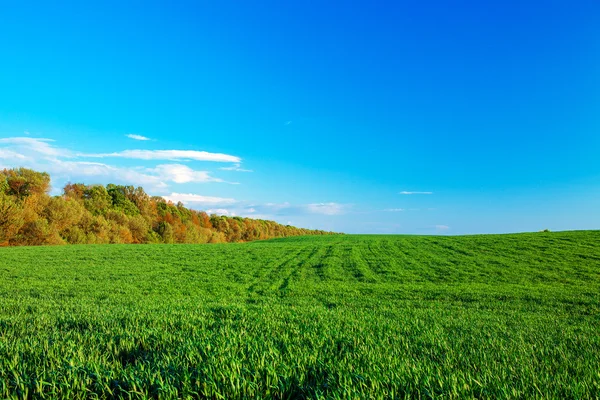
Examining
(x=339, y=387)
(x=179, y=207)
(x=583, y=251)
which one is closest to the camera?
(x=339, y=387)

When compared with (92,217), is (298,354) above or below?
below

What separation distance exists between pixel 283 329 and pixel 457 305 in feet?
35.5

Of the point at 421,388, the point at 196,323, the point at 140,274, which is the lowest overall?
the point at 140,274

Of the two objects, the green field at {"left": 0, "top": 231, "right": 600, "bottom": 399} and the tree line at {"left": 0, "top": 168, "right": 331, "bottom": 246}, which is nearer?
the green field at {"left": 0, "top": 231, "right": 600, "bottom": 399}

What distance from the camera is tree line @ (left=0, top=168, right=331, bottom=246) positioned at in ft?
166

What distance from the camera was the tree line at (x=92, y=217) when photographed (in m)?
50.5

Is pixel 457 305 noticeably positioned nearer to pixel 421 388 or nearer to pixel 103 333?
pixel 421 388

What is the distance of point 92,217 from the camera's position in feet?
200

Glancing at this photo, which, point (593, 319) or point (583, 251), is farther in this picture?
point (583, 251)

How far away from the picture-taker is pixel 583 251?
30.5 metres

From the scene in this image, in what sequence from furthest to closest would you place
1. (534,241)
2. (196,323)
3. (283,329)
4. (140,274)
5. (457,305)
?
(534,241), (140,274), (457,305), (196,323), (283,329)

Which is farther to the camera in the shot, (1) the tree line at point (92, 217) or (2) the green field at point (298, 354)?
(1) the tree line at point (92, 217)

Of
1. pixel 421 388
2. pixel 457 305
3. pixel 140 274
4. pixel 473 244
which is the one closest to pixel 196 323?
pixel 421 388

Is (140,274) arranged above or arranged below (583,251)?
below
